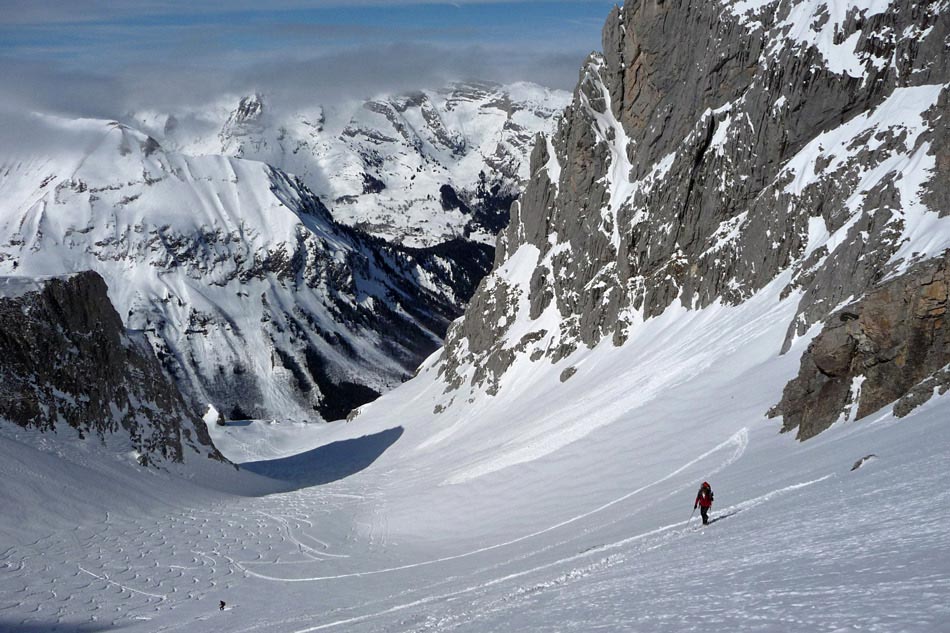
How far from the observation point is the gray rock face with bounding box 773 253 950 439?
33.1 meters

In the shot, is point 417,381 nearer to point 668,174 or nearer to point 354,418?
point 354,418

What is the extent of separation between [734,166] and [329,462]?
198 feet

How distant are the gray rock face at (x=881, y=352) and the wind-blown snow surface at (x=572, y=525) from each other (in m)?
1.50

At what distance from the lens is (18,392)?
202ft

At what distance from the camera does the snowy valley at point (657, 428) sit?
22109 mm

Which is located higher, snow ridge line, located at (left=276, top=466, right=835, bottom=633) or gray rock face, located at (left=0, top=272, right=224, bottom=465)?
gray rock face, located at (left=0, top=272, right=224, bottom=465)

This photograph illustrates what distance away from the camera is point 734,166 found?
3002 inches

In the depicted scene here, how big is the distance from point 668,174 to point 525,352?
27316 mm

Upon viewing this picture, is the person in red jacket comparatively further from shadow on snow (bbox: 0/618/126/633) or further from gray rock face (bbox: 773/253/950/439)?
shadow on snow (bbox: 0/618/126/633)

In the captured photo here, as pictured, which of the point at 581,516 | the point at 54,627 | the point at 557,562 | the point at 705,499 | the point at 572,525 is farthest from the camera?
the point at 581,516

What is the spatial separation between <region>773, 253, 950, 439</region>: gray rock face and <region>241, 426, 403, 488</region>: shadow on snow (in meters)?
65.2

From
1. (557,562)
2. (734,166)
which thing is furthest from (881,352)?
(734,166)

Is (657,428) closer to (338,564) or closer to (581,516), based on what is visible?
(581,516)

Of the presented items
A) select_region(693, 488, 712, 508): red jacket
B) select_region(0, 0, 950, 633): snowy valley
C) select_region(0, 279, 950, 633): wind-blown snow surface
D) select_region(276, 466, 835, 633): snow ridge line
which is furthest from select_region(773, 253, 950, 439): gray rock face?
select_region(693, 488, 712, 508): red jacket
